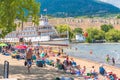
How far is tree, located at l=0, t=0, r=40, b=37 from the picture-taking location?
789 inches

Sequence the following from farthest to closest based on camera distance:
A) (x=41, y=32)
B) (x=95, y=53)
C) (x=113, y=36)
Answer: (x=113, y=36) < (x=41, y=32) < (x=95, y=53)

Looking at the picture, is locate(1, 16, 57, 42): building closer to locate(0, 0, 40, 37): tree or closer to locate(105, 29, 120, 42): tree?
locate(105, 29, 120, 42): tree

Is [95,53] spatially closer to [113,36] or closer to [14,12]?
[14,12]

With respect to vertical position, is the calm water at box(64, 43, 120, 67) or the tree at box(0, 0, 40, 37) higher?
the tree at box(0, 0, 40, 37)

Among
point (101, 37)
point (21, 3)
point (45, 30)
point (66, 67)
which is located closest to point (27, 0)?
point (21, 3)

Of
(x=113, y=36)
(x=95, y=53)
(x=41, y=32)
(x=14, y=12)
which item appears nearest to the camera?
(x=14, y=12)

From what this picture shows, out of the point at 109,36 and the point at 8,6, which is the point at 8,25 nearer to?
the point at 8,6

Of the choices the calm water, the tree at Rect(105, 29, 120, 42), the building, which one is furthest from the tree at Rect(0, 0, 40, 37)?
the tree at Rect(105, 29, 120, 42)

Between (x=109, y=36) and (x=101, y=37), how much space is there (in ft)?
20.6

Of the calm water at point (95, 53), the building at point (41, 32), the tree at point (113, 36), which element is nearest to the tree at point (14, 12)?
the calm water at point (95, 53)

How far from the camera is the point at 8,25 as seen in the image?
2106 cm

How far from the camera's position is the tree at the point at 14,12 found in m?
20.0

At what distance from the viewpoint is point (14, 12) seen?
805 inches

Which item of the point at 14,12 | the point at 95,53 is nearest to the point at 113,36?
the point at 95,53
